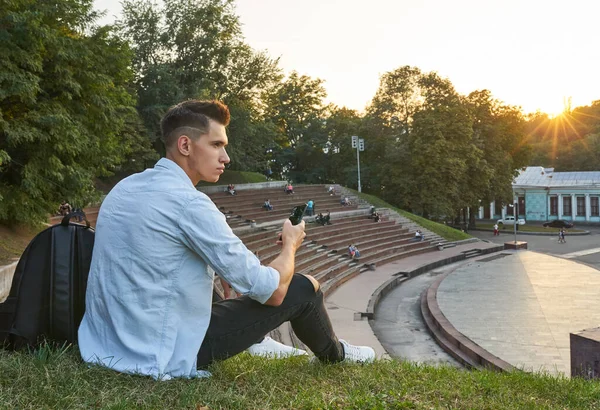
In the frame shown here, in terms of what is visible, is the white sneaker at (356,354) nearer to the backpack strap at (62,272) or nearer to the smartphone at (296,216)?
the smartphone at (296,216)

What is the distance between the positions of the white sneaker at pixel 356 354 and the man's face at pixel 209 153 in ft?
5.05

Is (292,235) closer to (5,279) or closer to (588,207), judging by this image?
(5,279)

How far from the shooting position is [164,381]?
2.53 metres

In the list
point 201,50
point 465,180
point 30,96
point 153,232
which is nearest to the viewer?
point 153,232

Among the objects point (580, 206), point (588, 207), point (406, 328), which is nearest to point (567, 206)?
point (580, 206)

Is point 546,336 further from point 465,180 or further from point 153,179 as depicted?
point 465,180

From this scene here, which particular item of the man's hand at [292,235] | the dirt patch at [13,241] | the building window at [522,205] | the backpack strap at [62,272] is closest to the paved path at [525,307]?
the man's hand at [292,235]

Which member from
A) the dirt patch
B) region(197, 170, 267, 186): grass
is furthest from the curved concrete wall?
region(197, 170, 267, 186): grass

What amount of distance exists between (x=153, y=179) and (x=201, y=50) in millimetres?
31678

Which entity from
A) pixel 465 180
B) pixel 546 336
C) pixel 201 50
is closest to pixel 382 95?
pixel 465 180

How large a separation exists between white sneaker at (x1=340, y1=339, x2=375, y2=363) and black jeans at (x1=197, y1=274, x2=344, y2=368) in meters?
0.60

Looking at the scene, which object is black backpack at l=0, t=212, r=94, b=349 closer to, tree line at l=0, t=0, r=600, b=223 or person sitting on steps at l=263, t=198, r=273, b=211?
tree line at l=0, t=0, r=600, b=223

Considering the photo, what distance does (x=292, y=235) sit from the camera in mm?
2785

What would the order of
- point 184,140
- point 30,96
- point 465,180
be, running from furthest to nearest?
point 465,180, point 30,96, point 184,140
